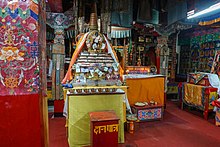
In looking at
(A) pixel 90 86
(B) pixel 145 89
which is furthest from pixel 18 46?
(B) pixel 145 89

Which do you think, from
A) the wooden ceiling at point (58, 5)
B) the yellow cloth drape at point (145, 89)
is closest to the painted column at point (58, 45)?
the wooden ceiling at point (58, 5)

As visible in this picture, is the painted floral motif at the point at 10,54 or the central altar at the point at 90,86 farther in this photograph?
the central altar at the point at 90,86

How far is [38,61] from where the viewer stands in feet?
5.27

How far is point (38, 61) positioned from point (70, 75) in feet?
6.88

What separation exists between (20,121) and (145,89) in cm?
384

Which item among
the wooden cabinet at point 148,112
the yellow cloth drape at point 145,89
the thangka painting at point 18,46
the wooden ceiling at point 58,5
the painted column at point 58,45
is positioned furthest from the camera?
the yellow cloth drape at point 145,89

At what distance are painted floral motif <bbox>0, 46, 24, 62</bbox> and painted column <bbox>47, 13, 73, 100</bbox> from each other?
3.23 m

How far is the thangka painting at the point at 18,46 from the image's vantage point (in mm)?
1518

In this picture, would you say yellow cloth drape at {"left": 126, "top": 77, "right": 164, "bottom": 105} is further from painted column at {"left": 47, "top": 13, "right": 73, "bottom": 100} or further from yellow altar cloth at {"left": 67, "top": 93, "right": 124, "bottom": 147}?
painted column at {"left": 47, "top": 13, "right": 73, "bottom": 100}

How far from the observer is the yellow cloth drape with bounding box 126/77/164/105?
4785mm

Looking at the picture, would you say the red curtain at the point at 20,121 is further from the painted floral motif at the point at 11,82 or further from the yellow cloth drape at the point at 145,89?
the yellow cloth drape at the point at 145,89

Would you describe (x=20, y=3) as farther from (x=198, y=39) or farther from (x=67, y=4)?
(x=198, y=39)

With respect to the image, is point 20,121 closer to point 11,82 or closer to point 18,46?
point 11,82

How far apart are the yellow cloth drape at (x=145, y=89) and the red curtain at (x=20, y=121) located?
3328 mm
